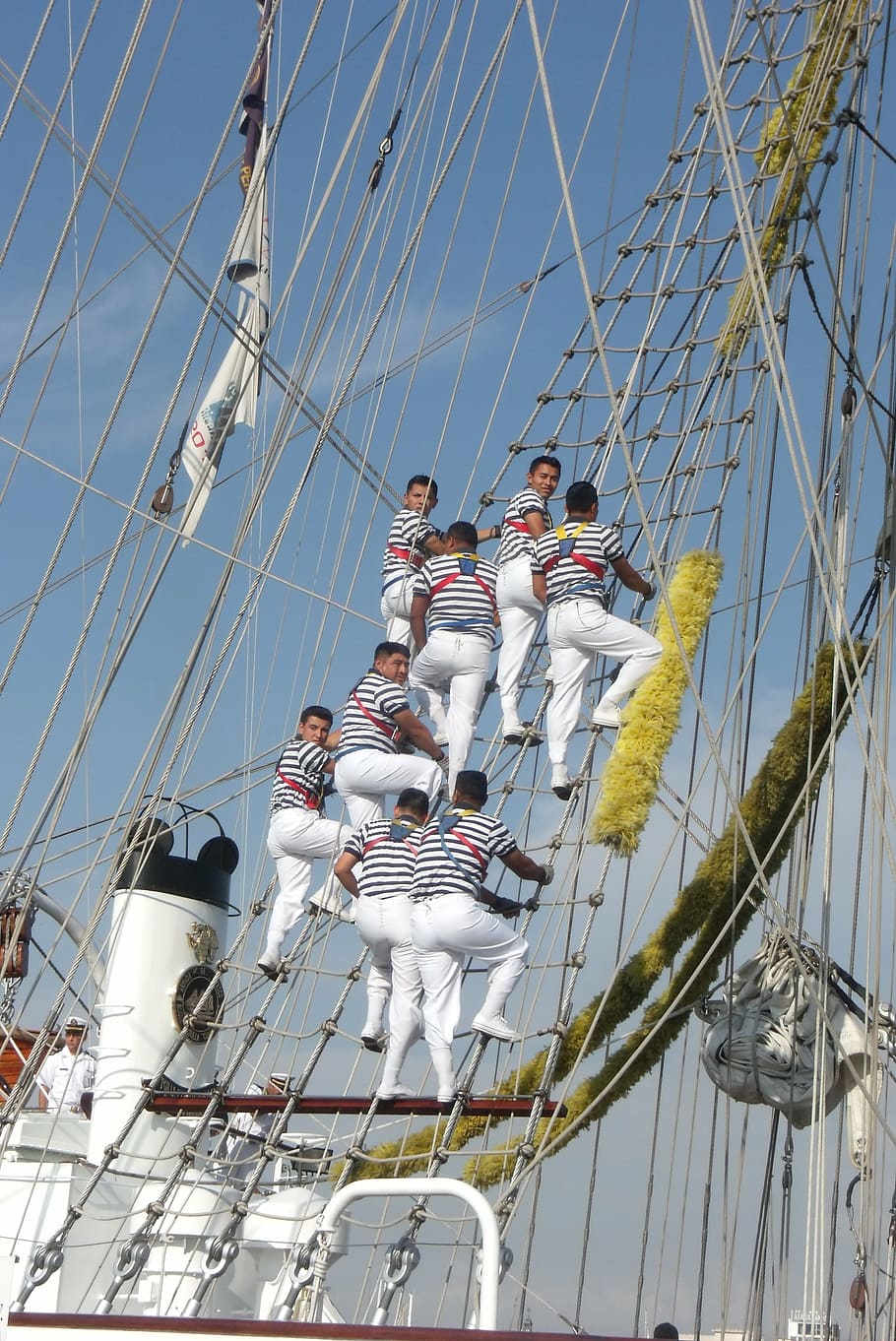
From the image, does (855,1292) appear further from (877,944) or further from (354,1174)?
(354,1174)

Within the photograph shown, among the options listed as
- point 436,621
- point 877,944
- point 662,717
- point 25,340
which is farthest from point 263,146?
point 877,944

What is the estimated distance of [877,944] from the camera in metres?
6.17

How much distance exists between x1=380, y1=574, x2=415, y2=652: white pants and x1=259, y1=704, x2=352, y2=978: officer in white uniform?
0.74 metres

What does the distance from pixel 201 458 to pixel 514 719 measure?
5425 mm

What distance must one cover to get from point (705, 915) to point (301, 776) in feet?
7.44

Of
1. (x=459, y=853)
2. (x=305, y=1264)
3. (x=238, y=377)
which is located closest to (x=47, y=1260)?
(x=305, y=1264)

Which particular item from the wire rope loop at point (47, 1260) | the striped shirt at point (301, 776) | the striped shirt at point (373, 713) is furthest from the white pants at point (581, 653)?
the wire rope loop at point (47, 1260)

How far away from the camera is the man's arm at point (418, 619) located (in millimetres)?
8656

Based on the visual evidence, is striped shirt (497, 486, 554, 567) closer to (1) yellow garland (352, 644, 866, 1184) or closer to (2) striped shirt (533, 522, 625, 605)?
(2) striped shirt (533, 522, 625, 605)

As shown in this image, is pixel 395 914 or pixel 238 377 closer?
pixel 395 914

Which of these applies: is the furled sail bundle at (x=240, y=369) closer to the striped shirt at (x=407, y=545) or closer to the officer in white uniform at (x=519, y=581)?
the striped shirt at (x=407, y=545)

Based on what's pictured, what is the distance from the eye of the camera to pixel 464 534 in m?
8.41

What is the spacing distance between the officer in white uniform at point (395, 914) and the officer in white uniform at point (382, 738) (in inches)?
34.2

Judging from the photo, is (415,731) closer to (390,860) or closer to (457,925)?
(390,860)
